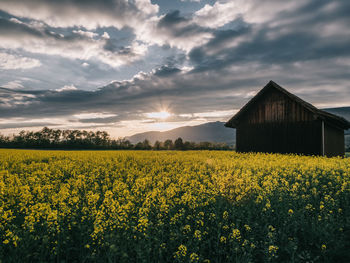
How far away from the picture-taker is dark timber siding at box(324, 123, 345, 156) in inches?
820

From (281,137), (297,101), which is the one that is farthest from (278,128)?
(297,101)

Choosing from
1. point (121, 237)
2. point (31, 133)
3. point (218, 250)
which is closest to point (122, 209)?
point (121, 237)

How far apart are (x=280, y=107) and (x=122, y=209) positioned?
21625 millimetres

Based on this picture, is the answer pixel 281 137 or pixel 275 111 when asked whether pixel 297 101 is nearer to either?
pixel 275 111

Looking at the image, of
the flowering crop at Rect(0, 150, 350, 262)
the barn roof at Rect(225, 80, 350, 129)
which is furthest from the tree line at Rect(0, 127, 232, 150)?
the flowering crop at Rect(0, 150, 350, 262)

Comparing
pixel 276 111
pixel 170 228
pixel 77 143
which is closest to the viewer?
pixel 170 228

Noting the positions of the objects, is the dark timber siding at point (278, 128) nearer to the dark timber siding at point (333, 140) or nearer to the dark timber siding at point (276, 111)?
the dark timber siding at point (276, 111)

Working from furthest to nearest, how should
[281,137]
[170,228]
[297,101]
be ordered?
[281,137] → [297,101] → [170,228]

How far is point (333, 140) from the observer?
22562 millimetres

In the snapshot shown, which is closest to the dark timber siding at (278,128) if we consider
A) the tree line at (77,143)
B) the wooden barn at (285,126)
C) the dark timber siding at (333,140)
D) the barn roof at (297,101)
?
the wooden barn at (285,126)

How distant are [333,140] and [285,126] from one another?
5.51m

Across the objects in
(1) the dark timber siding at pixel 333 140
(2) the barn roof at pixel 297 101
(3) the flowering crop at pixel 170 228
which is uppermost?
(2) the barn roof at pixel 297 101

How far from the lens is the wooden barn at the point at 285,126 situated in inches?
784

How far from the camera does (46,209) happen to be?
501 centimetres
